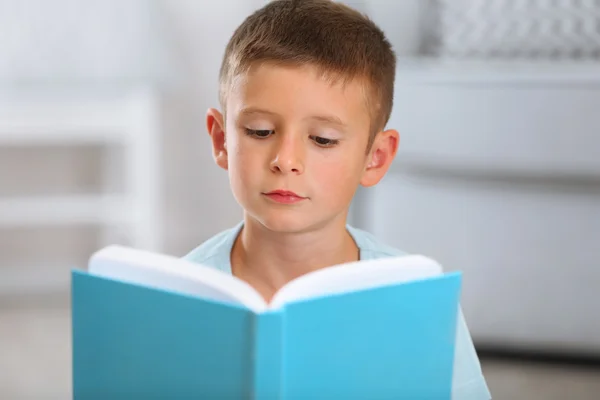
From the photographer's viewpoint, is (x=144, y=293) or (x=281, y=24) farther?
(x=281, y=24)

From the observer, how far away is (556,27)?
7.18 ft

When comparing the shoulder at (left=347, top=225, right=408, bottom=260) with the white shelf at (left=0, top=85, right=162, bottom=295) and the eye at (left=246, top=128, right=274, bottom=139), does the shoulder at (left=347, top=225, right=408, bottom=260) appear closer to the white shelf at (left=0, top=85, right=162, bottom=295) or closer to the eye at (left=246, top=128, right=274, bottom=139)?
the eye at (left=246, top=128, right=274, bottom=139)

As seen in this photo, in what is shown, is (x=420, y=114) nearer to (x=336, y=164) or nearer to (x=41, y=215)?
(x=336, y=164)

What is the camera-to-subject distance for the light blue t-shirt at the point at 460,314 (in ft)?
3.35

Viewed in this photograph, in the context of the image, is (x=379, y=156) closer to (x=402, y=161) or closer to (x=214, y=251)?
(x=214, y=251)

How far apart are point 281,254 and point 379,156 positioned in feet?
0.62

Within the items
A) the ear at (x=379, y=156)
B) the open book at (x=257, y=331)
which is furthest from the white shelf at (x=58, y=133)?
the open book at (x=257, y=331)

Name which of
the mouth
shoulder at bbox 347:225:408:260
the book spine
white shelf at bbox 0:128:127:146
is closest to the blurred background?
white shelf at bbox 0:128:127:146

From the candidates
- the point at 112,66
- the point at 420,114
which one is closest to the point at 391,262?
the point at 420,114

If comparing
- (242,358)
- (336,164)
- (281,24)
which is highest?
(281,24)

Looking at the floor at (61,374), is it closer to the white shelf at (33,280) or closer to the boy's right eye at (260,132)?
the white shelf at (33,280)

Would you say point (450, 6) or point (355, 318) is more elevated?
point (450, 6)

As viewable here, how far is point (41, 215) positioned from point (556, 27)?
1.51 meters

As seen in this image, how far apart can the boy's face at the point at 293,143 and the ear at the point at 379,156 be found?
0.22ft
